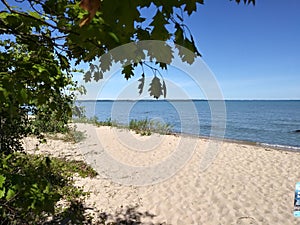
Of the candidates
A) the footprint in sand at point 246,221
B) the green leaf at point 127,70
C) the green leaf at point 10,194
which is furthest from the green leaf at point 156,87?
the footprint in sand at point 246,221

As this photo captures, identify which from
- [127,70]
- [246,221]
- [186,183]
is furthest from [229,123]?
[127,70]

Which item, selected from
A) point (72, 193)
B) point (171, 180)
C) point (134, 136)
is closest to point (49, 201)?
point (72, 193)

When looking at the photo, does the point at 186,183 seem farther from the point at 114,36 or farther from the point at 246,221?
the point at 114,36

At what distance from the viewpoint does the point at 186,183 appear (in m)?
8.55

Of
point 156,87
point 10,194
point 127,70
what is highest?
point 127,70

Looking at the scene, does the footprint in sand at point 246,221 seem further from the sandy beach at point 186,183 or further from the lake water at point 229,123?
the lake water at point 229,123

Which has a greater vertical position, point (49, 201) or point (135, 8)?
point (135, 8)

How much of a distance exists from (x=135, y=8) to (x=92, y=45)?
1.03 meters

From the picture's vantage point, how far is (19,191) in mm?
2711

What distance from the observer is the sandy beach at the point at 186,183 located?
6305 millimetres

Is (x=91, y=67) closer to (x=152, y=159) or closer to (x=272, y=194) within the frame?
(x=272, y=194)

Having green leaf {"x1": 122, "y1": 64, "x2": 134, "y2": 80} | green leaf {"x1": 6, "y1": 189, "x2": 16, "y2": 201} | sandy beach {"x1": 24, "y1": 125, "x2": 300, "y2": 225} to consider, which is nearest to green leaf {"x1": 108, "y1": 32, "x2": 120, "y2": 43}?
green leaf {"x1": 122, "y1": 64, "x2": 134, "y2": 80}

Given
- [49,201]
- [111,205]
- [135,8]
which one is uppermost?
[135,8]

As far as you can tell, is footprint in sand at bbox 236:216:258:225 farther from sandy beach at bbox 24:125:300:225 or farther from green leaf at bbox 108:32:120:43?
green leaf at bbox 108:32:120:43
